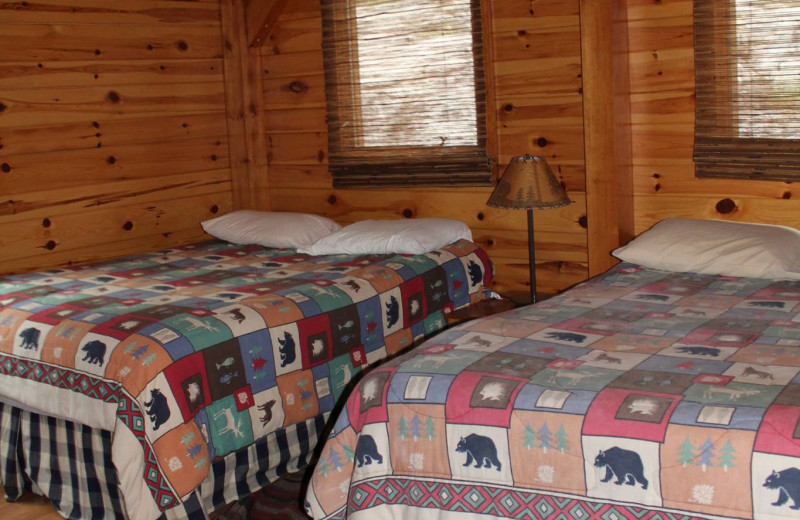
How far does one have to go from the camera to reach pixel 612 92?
11.3 ft

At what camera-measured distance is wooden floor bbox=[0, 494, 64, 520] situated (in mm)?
2875

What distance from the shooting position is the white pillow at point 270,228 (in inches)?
153

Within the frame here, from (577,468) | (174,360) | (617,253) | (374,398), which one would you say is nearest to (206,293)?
(174,360)

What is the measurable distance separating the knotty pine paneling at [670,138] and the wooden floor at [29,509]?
240 cm

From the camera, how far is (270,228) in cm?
397

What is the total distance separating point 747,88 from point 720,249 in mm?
668

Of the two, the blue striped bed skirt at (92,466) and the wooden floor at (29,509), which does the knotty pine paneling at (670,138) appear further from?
the wooden floor at (29,509)

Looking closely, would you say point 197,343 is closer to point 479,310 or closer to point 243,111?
point 479,310

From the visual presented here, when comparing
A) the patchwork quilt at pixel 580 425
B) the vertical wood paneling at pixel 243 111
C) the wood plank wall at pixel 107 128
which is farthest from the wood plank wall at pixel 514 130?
the patchwork quilt at pixel 580 425

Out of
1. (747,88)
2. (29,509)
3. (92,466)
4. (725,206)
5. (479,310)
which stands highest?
(747,88)

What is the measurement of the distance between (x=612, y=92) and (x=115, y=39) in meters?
2.20

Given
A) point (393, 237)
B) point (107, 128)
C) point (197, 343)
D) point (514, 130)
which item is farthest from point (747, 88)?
point (107, 128)

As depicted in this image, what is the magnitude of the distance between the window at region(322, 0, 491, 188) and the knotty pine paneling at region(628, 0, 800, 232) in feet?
2.15

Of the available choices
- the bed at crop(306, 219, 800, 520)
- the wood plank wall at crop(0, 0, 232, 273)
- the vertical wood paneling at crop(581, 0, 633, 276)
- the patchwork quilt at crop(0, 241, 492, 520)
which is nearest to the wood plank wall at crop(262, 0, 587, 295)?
the vertical wood paneling at crop(581, 0, 633, 276)
